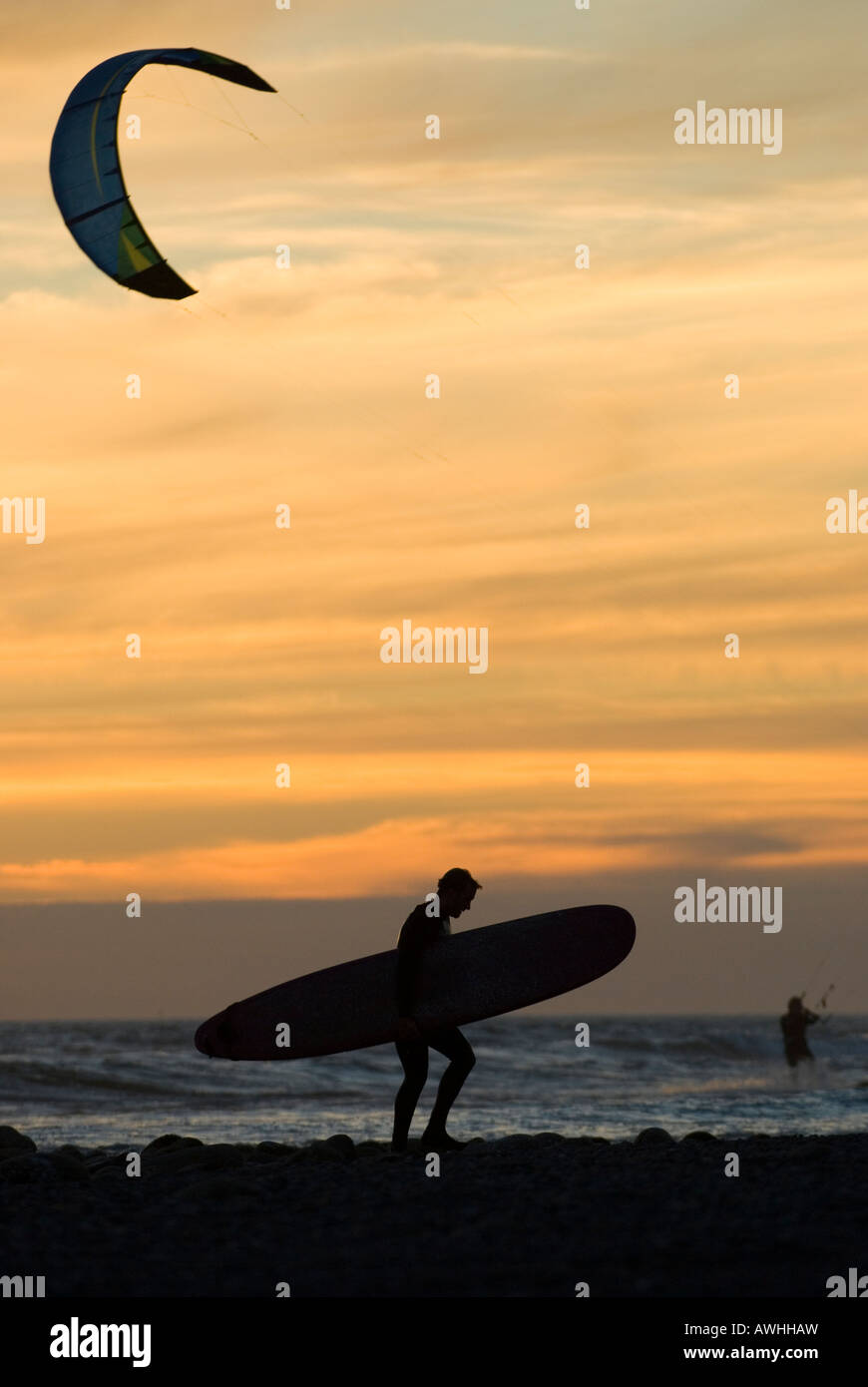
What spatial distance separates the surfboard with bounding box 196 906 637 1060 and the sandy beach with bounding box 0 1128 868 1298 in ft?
6.39

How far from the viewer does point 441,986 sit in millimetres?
9109

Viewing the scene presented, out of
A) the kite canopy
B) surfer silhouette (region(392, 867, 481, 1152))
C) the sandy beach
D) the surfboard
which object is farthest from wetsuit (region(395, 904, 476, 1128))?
the kite canopy

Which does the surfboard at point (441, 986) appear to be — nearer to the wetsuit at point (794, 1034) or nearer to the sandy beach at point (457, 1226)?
the sandy beach at point (457, 1226)

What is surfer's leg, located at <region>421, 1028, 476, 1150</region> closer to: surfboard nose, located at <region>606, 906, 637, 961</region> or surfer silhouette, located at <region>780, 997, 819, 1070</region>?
surfboard nose, located at <region>606, 906, 637, 961</region>

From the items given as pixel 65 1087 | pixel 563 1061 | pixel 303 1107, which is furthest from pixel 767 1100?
pixel 563 1061

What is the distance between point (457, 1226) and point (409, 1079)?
7.40 feet

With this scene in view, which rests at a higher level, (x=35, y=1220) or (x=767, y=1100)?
(x=35, y=1220)

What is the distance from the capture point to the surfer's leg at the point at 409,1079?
7.55 meters

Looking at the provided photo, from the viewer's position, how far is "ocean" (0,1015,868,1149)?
16672 millimetres

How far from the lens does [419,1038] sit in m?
7.54

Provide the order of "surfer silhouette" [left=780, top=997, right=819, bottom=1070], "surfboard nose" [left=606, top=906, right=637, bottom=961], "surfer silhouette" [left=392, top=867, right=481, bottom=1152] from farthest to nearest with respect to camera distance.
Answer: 1. "surfer silhouette" [left=780, top=997, right=819, bottom=1070]
2. "surfboard nose" [left=606, top=906, right=637, bottom=961]
3. "surfer silhouette" [left=392, top=867, right=481, bottom=1152]
